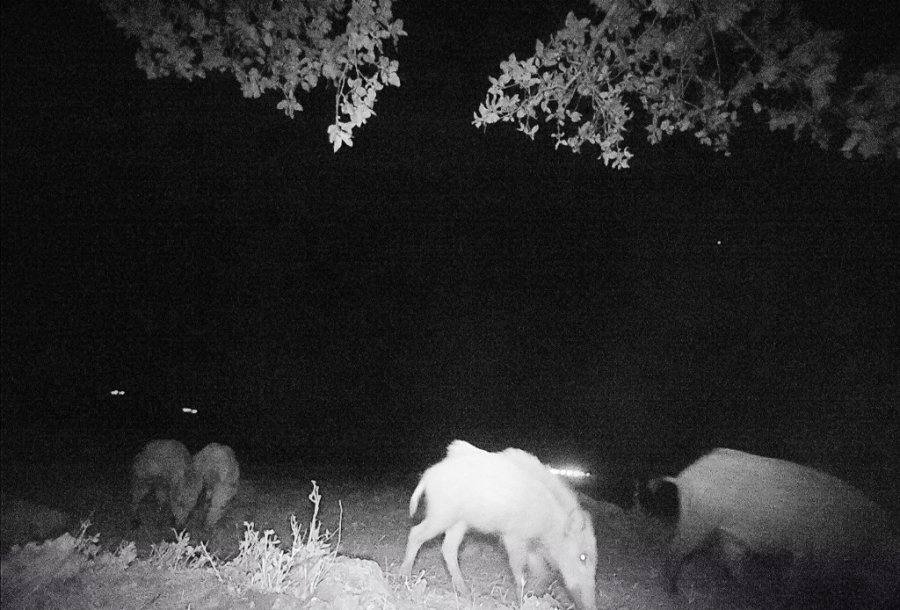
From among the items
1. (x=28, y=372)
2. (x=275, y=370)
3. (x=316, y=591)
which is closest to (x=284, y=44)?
(x=316, y=591)

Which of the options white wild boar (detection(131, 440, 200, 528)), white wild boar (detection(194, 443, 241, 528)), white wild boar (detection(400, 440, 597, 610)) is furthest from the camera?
white wild boar (detection(194, 443, 241, 528))

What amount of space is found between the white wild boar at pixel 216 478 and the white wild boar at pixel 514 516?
10.8 feet

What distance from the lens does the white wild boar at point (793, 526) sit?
200 inches

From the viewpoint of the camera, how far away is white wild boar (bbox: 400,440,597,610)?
16.4 feet

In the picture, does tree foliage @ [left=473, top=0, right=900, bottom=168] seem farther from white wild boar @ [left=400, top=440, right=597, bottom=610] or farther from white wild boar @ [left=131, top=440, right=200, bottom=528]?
white wild boar @ [left=131, top=440, right=200, bottom=528]

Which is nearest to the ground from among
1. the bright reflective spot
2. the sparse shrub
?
the sparse shrub

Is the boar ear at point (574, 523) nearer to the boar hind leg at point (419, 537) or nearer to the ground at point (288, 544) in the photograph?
the ground at point (288, 544)

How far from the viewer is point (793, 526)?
5555mm

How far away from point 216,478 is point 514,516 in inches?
174

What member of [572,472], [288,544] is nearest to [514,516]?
[288,544]

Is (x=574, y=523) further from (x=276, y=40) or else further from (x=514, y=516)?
(x=276, y=40)

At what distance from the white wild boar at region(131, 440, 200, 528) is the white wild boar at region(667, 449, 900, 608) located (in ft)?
19.4

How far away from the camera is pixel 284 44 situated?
10.3 feet

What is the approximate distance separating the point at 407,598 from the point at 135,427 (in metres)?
14.0
